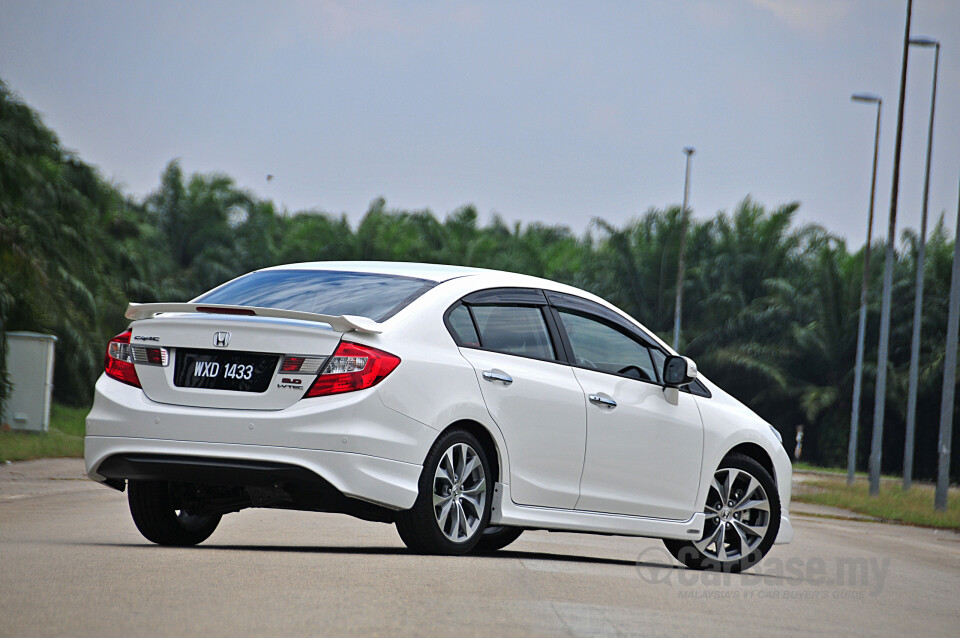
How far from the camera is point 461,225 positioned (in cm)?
6181

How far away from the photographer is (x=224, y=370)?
738 centimetres

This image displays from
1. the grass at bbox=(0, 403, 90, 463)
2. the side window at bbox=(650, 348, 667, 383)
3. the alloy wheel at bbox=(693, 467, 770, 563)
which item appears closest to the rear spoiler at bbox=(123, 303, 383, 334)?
the side window at bbox=(650, 348, 667, 383)

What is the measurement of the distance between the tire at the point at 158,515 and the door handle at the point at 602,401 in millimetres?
2445

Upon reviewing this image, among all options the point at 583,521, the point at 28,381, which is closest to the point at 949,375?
the point at 28,381

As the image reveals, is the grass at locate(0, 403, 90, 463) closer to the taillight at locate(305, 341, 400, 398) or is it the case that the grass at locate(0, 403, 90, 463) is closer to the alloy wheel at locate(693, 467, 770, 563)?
the alloy wheel at locate(693, 467, 770, 563)

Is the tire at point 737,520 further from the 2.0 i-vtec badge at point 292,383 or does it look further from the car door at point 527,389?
the 2.0 i-vtec badge at point 292,383

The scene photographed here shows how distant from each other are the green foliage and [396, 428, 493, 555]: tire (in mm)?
25011

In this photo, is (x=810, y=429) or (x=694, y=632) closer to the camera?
(x=694, y=632)

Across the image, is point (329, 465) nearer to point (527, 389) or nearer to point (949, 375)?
point (527, 389)

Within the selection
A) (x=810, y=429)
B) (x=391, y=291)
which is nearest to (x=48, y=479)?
(x=391, y=291)

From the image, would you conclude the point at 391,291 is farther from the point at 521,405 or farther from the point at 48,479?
the point at 48,479

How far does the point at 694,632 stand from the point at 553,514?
8.32ft

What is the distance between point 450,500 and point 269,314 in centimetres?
138

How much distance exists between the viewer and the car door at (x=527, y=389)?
314 inches
